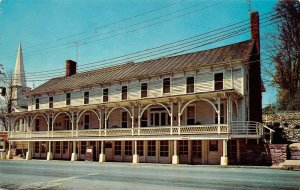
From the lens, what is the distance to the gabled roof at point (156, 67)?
27609mm

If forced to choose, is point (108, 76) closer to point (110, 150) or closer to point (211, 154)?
point (110, 150)

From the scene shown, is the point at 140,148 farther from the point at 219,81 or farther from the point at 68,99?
the point at 68,99

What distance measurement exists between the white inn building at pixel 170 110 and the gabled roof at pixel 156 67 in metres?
0.11

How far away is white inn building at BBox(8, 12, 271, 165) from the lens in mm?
25203

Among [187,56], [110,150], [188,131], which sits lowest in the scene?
[110,150]

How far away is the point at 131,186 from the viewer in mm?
13000

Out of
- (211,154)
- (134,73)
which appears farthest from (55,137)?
(211,154)

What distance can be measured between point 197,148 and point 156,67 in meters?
9.33

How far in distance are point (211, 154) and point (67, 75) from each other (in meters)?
24.6

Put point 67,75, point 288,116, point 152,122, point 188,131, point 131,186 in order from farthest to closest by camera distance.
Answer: point 67,75 → point 288,116 → point 152,122 → point 188,131 → point 131,186

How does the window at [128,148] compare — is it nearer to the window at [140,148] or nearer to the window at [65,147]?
the window at [140,148]

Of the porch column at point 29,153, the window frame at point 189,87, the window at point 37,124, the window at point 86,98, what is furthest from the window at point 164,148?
the window at point 37,124

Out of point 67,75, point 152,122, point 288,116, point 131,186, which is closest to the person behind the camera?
point 131,186

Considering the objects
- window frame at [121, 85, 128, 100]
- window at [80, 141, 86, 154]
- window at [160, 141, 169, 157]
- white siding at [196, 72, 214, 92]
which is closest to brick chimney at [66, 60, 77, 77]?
window at [80, 141, 86, 154]
